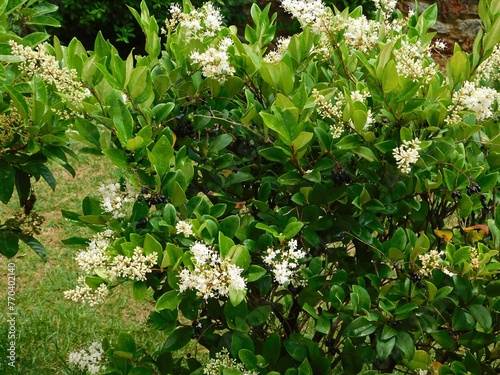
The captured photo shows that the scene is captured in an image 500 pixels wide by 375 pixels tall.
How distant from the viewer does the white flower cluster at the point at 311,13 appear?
241cm

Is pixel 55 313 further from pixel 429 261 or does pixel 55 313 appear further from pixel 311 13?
pixel 429 261

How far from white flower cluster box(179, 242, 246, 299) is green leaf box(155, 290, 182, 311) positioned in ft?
0.29

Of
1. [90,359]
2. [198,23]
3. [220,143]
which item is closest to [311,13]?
[198,23]

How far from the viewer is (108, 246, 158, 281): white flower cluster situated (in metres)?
1.98

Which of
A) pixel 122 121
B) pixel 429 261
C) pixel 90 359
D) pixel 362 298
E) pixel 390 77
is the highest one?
pixel 390 77

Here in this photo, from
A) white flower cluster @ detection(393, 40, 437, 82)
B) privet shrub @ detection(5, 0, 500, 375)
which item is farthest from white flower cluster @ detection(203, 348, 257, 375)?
white flower cluster @ detection(393, 40, 437, 82)

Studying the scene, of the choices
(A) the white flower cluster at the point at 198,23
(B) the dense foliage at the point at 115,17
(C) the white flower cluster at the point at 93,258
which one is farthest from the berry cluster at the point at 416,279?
(B) the dense foliage at the point at 115,17

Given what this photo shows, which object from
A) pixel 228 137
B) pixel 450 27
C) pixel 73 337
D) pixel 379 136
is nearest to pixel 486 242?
pixel 379 136

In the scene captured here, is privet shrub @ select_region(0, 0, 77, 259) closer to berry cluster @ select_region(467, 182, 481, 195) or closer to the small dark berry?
the small dark berry

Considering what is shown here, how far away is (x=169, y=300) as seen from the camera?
80.9 inches

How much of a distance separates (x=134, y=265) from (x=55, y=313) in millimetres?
2804

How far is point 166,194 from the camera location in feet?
7.11

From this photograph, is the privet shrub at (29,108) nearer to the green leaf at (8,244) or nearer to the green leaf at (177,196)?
the green leaf at (8,244)

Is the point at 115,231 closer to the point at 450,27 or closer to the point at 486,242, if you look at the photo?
the point at 486,242
